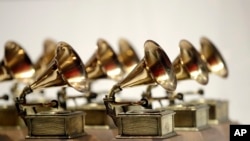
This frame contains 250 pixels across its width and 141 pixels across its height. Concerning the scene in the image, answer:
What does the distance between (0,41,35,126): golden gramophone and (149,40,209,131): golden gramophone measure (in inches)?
52.7

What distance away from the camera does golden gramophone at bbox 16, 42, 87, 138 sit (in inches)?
307

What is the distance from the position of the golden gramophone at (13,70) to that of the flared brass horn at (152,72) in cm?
158

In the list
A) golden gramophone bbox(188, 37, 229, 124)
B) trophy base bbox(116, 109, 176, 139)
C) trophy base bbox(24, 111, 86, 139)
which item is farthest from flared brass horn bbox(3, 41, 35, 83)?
trophy base bbox(116, 109, 176, 139)

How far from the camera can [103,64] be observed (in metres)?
8.91

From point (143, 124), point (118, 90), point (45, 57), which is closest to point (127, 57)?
point (45, 57)

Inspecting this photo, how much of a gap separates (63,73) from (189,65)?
110 cm

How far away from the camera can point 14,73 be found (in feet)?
29.8

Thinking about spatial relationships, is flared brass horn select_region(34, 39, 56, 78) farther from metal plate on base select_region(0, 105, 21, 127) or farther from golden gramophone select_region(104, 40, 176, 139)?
golden gramophone select_region(104, 40, 176, 139)

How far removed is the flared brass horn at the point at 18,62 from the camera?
9.07 meters

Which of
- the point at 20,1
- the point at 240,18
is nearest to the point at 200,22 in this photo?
the point at 240,18

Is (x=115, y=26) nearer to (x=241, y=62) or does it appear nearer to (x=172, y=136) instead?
(x=241, y=62)

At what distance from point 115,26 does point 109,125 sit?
2.34m

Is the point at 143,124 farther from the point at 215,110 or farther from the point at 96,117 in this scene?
the point at 215,110

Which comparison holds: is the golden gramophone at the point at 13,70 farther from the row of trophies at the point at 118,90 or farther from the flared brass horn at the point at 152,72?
the flared brass horn at the point at 152,72
